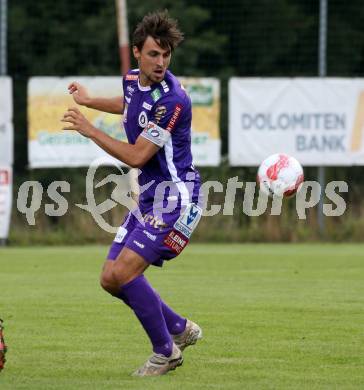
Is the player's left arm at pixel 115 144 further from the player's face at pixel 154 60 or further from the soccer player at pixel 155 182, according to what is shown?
the player's face at pixel 154 60

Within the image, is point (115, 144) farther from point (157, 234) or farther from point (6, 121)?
point (6, 121)

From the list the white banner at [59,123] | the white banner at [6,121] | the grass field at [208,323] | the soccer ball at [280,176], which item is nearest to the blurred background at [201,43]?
the white banner at [59,123]

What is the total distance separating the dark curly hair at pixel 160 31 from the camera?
7.29 m

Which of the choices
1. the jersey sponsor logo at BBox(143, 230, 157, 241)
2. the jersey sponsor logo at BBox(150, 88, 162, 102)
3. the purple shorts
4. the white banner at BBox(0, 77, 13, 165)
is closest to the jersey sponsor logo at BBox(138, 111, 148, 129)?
the jersey sponsor logo at BBox(150, 88, 162, 102)

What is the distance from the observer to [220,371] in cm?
748

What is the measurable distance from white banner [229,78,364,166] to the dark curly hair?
38.9 ft

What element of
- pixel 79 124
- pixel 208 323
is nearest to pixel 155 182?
pixel 79 124

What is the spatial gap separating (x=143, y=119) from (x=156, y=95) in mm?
174

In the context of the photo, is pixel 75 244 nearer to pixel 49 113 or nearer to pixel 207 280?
pixel 49 113

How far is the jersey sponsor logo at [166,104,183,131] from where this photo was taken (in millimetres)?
7277

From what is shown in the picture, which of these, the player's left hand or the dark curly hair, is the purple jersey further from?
the player's left hand

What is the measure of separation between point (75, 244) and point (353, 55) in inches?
329

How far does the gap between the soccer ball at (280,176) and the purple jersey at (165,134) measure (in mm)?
1218

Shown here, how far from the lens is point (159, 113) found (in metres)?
7.29
